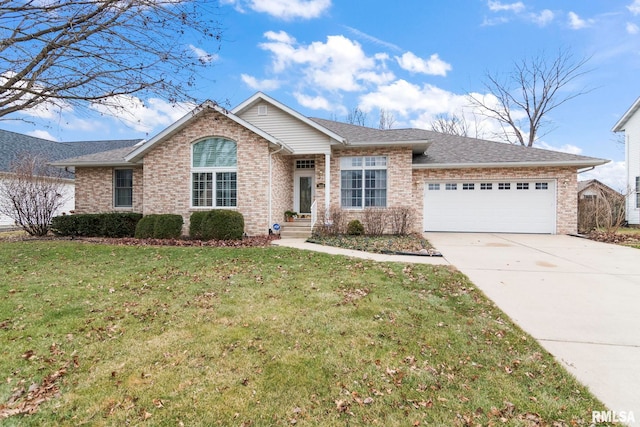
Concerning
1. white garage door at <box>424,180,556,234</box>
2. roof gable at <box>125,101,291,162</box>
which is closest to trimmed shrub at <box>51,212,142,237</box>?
roof gable at <box>125,101,291,162</box>

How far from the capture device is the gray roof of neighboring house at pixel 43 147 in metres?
19.9

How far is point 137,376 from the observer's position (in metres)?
3.02

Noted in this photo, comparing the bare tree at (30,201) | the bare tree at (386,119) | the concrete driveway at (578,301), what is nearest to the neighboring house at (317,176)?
the bare tree at (30,201)

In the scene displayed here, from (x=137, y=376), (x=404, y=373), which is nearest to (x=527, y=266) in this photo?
(x=404, y=373)

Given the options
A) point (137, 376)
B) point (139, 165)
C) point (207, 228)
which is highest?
point (139, 165)

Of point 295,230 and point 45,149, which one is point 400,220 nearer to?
point 295,230

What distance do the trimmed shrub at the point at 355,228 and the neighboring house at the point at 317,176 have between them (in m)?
1.00

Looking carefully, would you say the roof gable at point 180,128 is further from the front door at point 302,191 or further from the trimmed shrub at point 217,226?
the trimmed shrub at point 217,226

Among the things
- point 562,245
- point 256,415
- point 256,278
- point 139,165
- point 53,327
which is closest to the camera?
point 256,415

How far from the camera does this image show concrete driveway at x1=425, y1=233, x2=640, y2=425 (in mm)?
3049

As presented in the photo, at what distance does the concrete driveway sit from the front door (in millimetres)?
6790

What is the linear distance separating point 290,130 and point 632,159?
2078 cm

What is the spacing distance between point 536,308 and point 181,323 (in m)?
5.11

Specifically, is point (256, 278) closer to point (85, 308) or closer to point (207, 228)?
point (85, 308)
